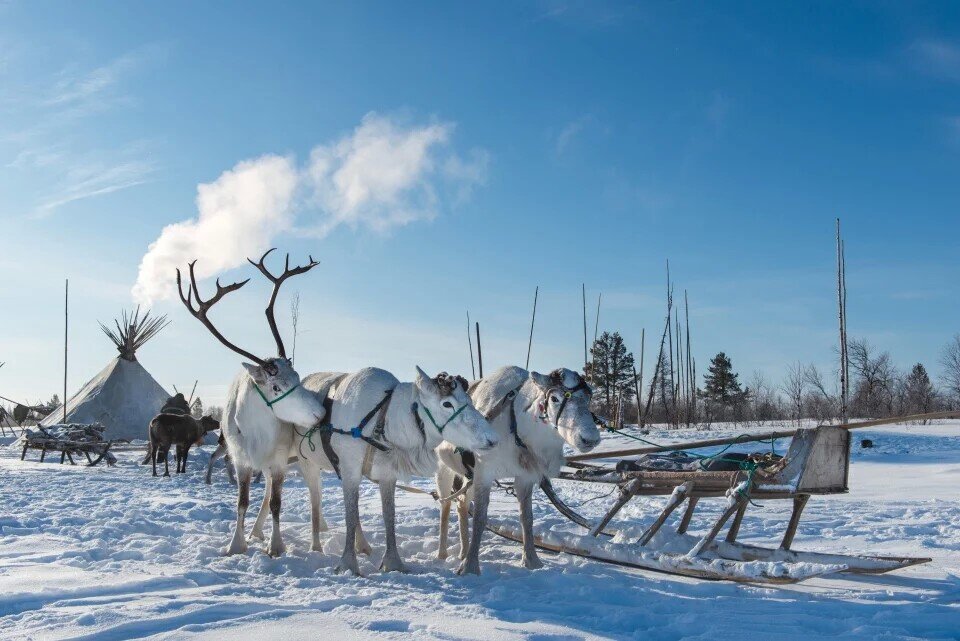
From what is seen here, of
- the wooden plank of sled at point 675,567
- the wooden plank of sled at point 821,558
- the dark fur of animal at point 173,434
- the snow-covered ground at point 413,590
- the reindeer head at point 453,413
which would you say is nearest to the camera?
the snow-covered ground at point 413,590

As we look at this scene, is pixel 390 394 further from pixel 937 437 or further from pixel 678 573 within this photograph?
pixel 937 437

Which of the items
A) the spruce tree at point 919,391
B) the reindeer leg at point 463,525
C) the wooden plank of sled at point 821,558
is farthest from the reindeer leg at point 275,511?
the spruce tree at point 919,391

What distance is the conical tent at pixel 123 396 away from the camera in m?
25.0

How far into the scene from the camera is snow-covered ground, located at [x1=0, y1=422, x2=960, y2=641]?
417cm

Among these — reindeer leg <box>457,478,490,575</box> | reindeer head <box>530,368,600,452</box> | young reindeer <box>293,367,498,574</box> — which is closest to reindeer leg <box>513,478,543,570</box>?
reindeer leg <box>457,478,490,575</box>

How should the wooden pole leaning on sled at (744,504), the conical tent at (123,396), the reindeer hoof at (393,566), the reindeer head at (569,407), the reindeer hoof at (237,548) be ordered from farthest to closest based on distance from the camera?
1. the conical tent at (123,396)
2. the reindeer hoof at (237,548)
3. the reindeer hoof at (393,566)
4. the reindeer head at (569,407)
5. the wooden pole leaning on sled at (744,504)

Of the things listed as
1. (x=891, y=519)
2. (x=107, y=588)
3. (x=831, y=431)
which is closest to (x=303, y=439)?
(x=107, y=588)

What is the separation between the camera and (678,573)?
555cm

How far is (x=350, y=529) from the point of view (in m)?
5.91

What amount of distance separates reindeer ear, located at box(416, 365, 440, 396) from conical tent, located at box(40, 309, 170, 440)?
22571 millimetres

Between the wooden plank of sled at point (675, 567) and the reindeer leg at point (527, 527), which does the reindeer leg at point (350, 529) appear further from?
the wooden plank of sled at point (675, 567)

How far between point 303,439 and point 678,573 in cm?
331

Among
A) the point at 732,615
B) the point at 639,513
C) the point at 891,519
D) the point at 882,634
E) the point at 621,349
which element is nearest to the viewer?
the point at 882,634

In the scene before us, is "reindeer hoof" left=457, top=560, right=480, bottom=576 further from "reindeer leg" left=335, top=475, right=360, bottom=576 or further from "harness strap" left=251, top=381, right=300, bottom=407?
"harness strap" left=251, top=381, right=300, bottom=407
